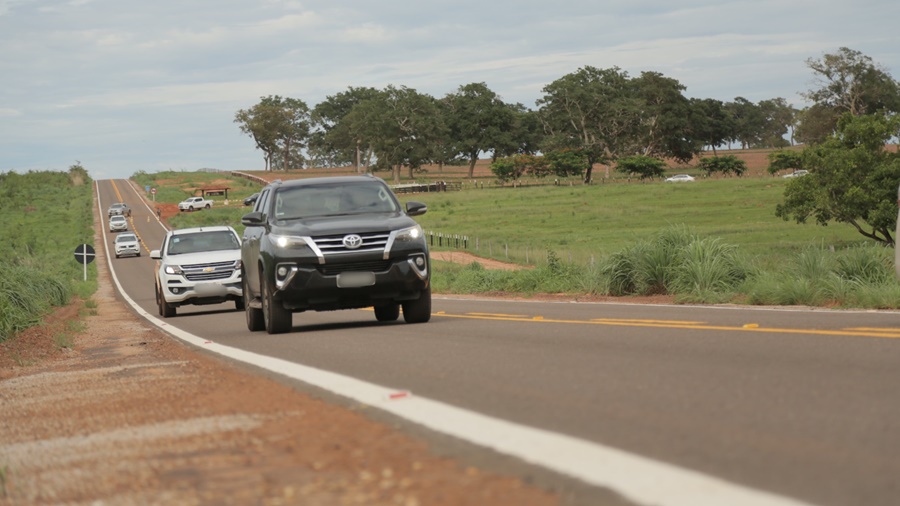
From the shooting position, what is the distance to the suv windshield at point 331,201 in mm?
15617

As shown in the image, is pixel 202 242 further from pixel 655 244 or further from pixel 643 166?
pixel 643 166

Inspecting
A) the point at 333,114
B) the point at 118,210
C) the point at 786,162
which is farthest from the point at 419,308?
the point at 333,114

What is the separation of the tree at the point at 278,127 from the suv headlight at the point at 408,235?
548 ft

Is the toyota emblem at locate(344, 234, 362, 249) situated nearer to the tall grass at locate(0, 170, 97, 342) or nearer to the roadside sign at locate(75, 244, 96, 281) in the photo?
the tall grass at locate(0, 170, 97, 342)

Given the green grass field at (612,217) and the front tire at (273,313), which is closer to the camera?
the front tire at (273,313)

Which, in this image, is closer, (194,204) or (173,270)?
(173,270)

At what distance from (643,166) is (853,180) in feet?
229

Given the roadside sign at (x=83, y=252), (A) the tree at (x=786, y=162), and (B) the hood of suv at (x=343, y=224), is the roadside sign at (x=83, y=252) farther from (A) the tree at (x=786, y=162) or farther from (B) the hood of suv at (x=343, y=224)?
(A) the tree at (x=786, y=162)

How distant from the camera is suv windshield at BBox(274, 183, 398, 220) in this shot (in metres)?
15.6

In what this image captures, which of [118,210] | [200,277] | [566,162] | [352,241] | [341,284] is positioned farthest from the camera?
[566,162]

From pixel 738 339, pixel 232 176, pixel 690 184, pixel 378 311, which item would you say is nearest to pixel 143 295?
pixel 378 311

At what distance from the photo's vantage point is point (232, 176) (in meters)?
A: 162

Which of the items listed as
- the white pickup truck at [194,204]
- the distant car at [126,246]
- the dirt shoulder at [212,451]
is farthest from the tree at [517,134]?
the dirt shoulder at [212,451]

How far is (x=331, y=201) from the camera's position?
15758mm
